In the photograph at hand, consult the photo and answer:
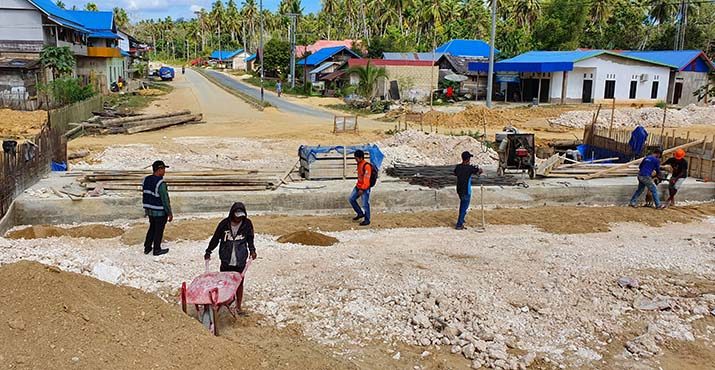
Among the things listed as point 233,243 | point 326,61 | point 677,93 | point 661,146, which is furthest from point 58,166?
point 326,61

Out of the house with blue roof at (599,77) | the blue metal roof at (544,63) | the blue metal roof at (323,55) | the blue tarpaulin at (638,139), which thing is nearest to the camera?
the blue tarpaulin at (638,139)

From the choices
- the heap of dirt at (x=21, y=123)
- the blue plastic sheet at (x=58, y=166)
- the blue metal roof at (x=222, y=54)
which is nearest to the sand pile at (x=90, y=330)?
the blue plastic sheet at (x=58, y=166)

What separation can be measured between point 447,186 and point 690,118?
26.0 m

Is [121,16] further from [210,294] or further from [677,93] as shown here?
[210,294]

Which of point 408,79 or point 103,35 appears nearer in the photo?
point 408,79

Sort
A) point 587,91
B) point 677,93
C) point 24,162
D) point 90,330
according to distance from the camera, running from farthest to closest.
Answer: point 677,93 → point 587,91 → point 24,162 → point 90,330

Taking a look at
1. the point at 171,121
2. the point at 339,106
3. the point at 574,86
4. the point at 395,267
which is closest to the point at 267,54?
the point at 339,106

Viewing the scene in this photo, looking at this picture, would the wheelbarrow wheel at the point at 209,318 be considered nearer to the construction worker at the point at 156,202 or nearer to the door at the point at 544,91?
the construction worker at the point at 156,202

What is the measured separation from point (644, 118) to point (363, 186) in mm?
26911

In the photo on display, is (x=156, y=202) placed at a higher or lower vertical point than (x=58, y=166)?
higher

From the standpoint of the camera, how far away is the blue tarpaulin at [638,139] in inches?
671

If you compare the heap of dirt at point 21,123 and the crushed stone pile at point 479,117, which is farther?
the crushed stone pile at point 479,117

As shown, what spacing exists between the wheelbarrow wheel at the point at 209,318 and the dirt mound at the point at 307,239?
445 cm

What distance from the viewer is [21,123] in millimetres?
26547
